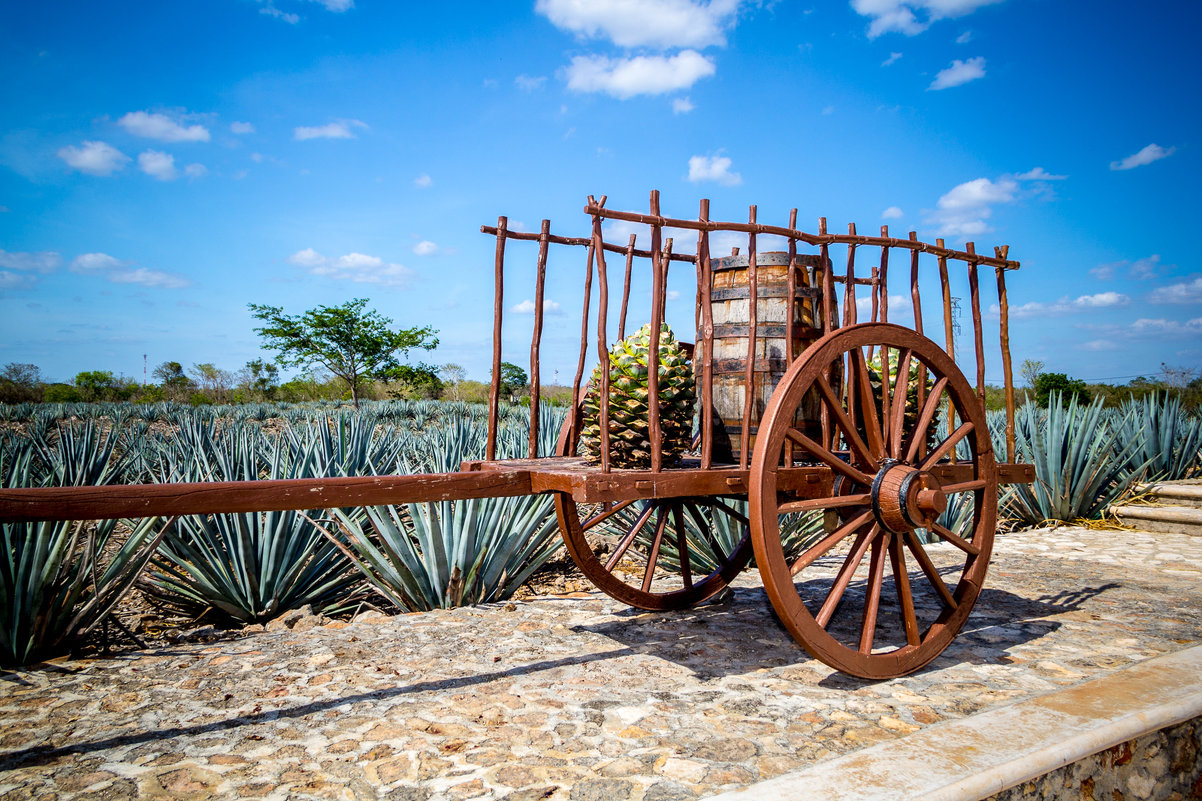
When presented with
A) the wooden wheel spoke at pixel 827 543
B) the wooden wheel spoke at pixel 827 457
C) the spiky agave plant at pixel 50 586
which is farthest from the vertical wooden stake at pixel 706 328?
the spiky agave plant at pixel 50 586

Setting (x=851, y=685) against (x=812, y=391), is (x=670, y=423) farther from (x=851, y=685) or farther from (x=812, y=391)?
(x=851, y=685)

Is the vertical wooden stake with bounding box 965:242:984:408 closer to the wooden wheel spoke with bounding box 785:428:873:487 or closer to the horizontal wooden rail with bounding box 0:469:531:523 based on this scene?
the wooden wheel spoke with bounding box 785:428:873:487

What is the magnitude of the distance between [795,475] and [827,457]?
153 mm

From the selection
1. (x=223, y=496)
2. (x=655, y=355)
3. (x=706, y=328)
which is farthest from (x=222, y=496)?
(x=706, y=328)

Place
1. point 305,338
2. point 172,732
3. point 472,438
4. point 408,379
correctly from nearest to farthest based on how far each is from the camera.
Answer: point 172,732 → point 472,438 → point 305,338 → point 408,379

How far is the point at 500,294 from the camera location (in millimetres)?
3158

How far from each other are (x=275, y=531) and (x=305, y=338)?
26.6 metres

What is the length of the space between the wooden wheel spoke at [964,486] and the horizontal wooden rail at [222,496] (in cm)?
176

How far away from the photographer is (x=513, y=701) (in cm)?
250

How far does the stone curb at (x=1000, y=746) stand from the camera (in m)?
1.75

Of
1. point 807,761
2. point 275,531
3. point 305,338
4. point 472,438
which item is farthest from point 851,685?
point 305,338

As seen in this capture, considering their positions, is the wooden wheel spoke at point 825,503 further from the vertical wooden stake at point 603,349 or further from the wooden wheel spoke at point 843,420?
the vertical wooden stake at point 603,349

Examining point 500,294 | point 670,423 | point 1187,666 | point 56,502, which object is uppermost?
point 500,294

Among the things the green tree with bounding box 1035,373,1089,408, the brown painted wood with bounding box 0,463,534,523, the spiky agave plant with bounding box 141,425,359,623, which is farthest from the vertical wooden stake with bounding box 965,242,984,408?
the green tree with bounding box 1035,373,1089,408
